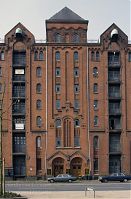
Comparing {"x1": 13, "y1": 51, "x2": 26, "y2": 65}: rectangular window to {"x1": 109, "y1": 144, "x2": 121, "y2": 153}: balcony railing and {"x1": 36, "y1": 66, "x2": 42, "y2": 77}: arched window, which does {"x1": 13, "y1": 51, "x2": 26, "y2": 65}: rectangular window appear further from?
{"x1": 109, "y1": 144, "x2": 121, "y2": 153}: balcony railing

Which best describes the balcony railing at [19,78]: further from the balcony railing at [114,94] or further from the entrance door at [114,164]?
the entrance door at [114,164]

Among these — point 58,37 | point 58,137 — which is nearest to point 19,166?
point 58,137

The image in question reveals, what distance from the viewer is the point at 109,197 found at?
3416 cm

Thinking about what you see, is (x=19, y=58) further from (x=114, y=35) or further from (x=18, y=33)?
(x=114, y=35)

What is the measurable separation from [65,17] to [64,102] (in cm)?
1505

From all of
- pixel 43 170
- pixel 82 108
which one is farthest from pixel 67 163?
pixel 82 108

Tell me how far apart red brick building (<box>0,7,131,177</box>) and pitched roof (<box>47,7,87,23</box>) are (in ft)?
1.84

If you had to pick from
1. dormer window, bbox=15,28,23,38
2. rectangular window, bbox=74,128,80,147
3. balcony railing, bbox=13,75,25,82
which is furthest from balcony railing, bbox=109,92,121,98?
dormer window, bbox=15,28,23,38

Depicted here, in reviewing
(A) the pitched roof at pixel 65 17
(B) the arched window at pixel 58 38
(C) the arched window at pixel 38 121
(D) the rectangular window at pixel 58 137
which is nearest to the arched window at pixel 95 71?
(B) the arched window at pixel 58 38

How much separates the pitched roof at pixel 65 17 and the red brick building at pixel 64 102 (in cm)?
56

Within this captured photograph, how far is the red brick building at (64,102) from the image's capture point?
7531 cm

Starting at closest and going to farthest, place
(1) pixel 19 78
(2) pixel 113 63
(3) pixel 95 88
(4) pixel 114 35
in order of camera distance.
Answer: (1) pixel 19 78
(3) pixel 95 88
(2) pixel 113 63
(4) pixel 114 35

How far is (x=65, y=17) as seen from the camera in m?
80.2

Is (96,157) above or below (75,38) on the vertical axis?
below
